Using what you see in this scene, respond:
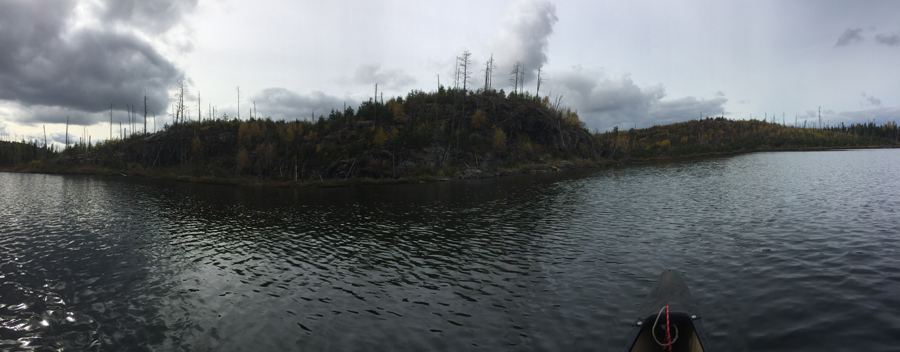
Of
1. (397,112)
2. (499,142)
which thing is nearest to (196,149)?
(397,112)

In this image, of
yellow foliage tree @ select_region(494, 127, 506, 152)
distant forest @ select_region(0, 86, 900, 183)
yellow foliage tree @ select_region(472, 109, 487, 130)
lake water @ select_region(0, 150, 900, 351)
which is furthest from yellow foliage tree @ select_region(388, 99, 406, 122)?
lake water @ select_region(0, 150, 900, 351)

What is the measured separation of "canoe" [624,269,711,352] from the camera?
424 inches

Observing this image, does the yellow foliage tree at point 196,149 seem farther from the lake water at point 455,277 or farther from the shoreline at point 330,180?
the lake water at point 455,277

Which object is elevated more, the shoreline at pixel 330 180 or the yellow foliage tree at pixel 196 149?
the yellow foliage tree at pixel 196 149

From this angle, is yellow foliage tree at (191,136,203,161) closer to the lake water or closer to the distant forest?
the distant forest

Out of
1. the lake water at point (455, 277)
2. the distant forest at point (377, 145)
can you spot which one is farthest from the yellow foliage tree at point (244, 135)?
the lake water at point (455, 277)

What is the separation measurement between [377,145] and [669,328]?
93.6 meters

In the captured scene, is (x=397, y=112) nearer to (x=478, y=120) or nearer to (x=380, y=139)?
(x=380, y=139)

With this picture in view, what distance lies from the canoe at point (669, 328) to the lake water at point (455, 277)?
104 centimetres

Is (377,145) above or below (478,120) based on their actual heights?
below

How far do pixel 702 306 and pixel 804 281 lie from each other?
5908 millimetres

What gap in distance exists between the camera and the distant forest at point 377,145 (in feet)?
318

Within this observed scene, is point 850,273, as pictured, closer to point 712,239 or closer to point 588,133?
point 712,239

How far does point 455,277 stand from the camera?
19453 mm
